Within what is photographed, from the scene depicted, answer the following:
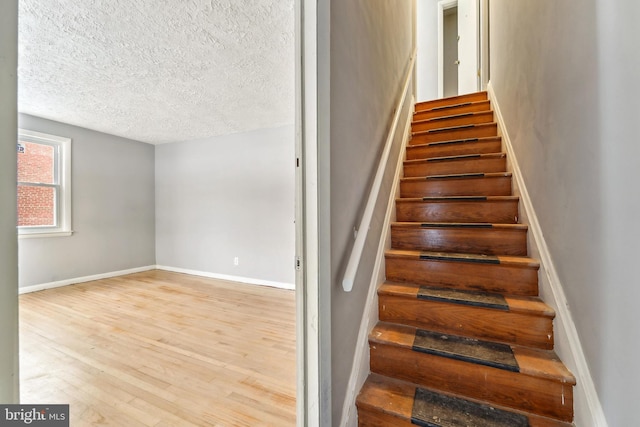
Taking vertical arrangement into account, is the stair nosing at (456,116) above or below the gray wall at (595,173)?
above

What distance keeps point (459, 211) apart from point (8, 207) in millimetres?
2079

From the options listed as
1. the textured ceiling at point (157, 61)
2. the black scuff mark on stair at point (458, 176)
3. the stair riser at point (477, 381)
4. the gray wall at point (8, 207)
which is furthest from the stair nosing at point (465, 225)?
the gray wall at point (8, 207)

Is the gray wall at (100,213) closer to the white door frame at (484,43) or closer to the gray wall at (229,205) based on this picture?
the gray wall at (229,205)

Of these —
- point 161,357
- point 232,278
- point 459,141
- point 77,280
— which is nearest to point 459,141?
point 459,141

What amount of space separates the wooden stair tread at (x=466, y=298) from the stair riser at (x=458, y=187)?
2.76 ft

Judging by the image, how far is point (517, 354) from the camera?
122 centimetres

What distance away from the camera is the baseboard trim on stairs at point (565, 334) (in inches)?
38.3

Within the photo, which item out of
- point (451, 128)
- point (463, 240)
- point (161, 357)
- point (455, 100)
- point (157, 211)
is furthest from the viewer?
point (157, 211)

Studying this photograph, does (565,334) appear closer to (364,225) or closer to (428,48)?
(364,225)

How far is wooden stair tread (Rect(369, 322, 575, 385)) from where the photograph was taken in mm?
1090

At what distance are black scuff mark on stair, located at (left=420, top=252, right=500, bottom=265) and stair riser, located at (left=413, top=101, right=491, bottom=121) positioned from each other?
6.48 ft

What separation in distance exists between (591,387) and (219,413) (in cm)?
167

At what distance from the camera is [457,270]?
5.16 feet

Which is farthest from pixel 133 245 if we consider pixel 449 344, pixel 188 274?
pixel 449 344
